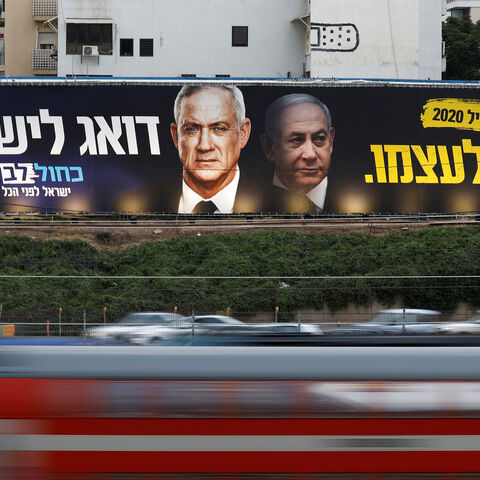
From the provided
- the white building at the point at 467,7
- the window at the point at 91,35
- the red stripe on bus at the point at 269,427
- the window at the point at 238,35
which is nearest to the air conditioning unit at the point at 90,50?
the window at the point at 91,35

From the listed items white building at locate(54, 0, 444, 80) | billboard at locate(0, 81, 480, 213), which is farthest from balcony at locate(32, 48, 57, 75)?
billboard at locate(0, 81, 480, 213)

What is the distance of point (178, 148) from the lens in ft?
121

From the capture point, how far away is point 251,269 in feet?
108

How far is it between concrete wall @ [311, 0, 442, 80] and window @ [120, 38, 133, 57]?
358 inches

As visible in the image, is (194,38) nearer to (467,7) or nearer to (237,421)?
(467,7)

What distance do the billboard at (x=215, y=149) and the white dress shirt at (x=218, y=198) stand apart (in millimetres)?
40

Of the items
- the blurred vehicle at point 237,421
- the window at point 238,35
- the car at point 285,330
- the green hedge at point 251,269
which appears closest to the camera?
the blurred vehicle at point 237,421

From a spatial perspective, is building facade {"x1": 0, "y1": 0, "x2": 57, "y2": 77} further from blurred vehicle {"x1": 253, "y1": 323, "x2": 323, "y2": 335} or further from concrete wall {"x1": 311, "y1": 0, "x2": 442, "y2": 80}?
blurred vehicle {"x1": 253, "y1": 323, "x2": 323, "y2": 335}

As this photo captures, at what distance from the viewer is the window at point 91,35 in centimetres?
4559

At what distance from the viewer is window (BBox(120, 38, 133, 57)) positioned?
45.7m

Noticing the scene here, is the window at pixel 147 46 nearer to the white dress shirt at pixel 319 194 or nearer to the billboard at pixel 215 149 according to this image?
the billboard at pixel 215 149
